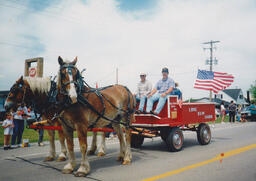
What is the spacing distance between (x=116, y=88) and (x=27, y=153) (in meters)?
3.93

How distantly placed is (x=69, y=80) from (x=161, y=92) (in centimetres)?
A: 390

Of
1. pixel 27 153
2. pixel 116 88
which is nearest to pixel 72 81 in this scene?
pixel 116 88

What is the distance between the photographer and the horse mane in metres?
5.68

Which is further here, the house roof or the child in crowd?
the house roof

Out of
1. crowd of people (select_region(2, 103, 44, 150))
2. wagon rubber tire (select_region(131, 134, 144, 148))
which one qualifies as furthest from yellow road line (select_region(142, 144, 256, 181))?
crowd of people (select_region(2, 103, 44, 150))

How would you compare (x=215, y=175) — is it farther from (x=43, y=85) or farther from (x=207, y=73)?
(x=207, y=73)

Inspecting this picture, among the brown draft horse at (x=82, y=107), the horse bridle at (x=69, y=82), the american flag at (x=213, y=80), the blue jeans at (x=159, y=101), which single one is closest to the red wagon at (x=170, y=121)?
the blue jeans at (x=159, y=101)

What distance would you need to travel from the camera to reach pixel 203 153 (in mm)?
7367

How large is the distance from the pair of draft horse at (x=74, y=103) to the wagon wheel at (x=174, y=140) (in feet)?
5.10

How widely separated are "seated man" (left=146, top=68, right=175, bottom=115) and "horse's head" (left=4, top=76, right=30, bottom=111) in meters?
3.66

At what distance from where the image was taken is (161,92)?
26.2 feet

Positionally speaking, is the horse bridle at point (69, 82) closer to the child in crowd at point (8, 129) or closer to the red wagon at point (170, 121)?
the red wagon at point (170, 121)

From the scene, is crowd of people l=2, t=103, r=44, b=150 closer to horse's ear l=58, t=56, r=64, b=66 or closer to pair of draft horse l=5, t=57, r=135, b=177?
pair of draft horse l=5, t=57, r=135, b=177

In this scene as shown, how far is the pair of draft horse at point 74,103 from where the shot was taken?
502 cm
